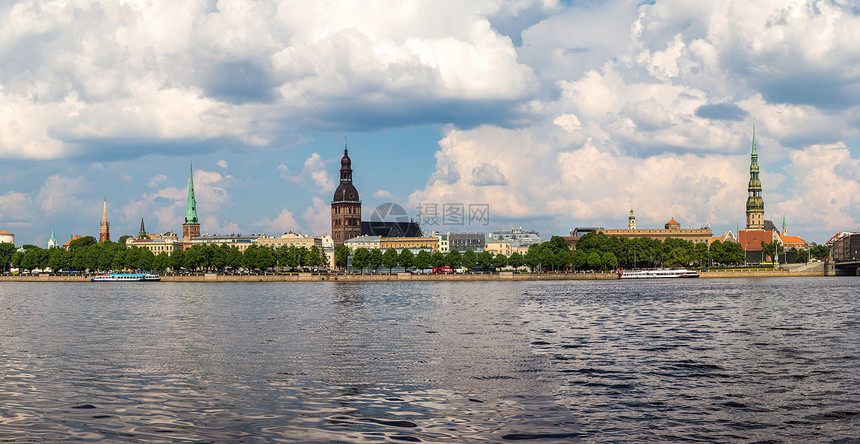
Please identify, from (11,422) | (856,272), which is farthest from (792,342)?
(856,272)

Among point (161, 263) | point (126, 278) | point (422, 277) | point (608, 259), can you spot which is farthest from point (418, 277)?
point (161, 263)

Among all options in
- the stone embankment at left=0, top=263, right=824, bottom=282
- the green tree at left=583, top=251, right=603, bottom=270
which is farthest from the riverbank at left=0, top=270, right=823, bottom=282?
the green tree at left=583, top=251, right=603, bottom=270

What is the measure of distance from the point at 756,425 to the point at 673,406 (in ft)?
7.13

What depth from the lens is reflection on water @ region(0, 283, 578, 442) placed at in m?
15.3

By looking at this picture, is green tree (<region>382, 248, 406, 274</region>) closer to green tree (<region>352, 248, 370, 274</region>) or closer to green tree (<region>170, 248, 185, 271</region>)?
green tree (<region>352, 248, 370, 274</region>)

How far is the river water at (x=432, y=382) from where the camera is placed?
1533cm

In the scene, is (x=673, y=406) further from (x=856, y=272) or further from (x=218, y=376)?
(x=856, y=272)

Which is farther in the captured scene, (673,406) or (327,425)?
(673,406)

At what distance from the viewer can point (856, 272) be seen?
559 feet

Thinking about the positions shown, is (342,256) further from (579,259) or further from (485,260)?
(579,259)

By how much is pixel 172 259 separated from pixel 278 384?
16935 cm

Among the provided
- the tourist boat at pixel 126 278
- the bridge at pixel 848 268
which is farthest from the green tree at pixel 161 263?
the bridge at pixel 848 268

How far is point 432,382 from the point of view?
20906 mm

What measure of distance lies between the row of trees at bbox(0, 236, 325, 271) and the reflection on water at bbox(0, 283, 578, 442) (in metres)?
136
